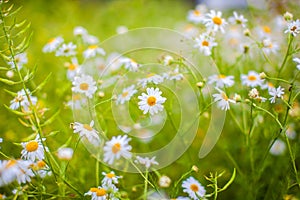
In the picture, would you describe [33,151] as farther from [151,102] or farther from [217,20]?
[217,20]

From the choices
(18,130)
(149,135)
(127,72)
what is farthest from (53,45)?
(149,135)

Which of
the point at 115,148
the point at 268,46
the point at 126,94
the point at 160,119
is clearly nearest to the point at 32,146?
the point at 115,148

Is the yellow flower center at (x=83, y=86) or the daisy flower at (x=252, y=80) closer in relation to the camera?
the yellow flower center at (x=83, y=86)

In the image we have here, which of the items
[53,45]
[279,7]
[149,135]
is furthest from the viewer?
[279,7]

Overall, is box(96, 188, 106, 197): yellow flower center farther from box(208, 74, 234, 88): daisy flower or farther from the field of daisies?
box(208, 74, 234, 88): daisy flower

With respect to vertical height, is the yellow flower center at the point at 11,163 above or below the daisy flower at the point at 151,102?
below

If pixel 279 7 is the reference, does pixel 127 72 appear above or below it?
below

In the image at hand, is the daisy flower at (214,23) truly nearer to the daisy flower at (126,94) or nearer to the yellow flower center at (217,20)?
the yellow flower center at (217,20)

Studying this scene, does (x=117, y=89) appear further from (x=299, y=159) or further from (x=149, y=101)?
(x=299, y=159)

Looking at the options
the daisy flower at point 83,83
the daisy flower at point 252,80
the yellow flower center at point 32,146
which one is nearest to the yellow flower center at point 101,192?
the yellow flower center at point 32,146
